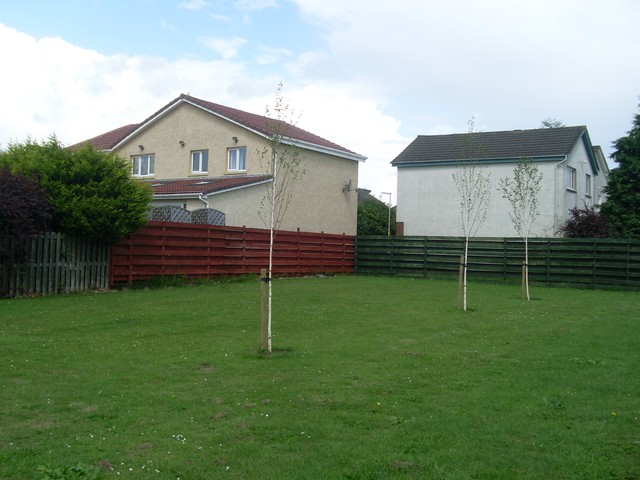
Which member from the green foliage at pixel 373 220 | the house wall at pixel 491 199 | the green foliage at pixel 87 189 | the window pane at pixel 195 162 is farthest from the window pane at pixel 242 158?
the green foliage at pixel 373 220

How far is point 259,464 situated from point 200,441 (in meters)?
0.77

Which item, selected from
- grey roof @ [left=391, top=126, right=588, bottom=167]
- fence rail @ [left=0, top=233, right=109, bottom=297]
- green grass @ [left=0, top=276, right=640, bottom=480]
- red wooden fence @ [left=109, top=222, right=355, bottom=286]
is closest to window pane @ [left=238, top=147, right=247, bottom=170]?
red wooden fence @ [left=109, top=222, right=355, bottom=286]

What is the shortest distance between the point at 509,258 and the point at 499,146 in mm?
9554

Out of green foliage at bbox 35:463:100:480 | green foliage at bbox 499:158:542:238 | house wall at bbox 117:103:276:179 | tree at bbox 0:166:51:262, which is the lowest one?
green foliage at bbox 35:463:100:480

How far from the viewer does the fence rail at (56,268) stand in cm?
1623

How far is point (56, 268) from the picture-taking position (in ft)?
56.9

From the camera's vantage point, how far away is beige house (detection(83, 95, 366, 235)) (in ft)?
94.8

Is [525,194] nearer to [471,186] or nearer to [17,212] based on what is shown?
[471,186]

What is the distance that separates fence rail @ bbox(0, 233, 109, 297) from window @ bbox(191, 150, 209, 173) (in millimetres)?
13777

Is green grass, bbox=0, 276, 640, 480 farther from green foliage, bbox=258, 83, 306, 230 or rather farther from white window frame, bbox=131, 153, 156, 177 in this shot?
white window frame, bbox=131, 153, 156, 177

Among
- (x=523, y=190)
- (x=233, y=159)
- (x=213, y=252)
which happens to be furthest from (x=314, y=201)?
(x=523, y=190)

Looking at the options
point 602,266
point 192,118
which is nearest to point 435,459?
point 602,266

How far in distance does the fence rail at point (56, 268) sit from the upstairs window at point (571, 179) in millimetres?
24169

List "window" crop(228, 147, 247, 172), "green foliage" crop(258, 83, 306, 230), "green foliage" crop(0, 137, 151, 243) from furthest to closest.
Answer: "window" crop(228, 147, 247, 172)
"green foliage" crop(0, 137, 151, 243)
"green foliage" crop(258, 83, 306, 230)
